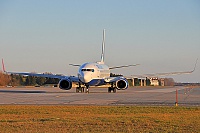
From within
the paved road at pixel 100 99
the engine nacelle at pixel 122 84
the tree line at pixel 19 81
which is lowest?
the paved road at pixel 100 99

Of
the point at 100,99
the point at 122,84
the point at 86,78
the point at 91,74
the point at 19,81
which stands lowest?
the point at 100,99

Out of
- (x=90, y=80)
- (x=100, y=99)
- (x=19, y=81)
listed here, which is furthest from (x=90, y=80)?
(x=19, y=81)

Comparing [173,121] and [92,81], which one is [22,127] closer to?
[173,121]

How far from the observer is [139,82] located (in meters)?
123

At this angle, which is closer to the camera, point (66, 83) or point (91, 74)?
point (91, 74)

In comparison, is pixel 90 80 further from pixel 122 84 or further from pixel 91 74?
pixel 122 84

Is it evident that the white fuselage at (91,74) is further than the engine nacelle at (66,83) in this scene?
No

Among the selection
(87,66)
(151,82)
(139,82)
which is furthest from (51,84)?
(87,66)

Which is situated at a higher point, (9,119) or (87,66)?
(87,66)

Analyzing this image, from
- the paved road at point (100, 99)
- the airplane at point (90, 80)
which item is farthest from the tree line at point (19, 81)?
the paved road at point (100, 99)

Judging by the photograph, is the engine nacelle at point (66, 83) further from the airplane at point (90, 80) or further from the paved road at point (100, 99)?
the paved road at point (100, 99)

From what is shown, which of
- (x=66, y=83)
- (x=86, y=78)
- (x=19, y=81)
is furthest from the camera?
(x=19, y=81)

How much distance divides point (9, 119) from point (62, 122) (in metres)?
A: 2.47

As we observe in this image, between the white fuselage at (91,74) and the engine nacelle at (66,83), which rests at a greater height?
the white fuselage at (91,74)
